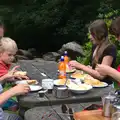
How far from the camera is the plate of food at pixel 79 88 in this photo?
303 centimetres

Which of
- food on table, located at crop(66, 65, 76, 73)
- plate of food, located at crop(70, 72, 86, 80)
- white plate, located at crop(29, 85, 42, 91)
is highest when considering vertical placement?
food on table, located at crop(66, 65, 76, 73)

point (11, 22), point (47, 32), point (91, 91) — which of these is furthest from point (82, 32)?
point (91, 91)

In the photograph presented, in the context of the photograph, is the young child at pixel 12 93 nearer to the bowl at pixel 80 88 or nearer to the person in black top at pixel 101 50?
the bowl at pixel 80 88

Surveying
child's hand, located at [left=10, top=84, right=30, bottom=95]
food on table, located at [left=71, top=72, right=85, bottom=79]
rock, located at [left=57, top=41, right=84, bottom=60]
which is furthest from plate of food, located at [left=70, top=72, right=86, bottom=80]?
rock, located at [left=57, top=41, right=84, bottom=60]

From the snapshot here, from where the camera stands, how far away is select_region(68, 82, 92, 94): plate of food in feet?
9.94

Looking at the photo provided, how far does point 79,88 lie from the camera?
3.07m

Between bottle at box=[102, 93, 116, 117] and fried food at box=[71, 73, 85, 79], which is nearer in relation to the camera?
bottle at box=[102, 93, 116, 117]

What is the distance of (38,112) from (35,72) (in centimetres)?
139

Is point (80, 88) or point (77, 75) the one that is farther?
point (77, 75)

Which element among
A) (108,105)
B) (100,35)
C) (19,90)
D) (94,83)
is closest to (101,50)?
(100,35)

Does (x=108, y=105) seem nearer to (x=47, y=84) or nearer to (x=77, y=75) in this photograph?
(x=47, y=84)

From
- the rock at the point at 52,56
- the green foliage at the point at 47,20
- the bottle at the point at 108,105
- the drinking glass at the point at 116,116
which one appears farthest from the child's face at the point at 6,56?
the green foliage at the point at 47,20

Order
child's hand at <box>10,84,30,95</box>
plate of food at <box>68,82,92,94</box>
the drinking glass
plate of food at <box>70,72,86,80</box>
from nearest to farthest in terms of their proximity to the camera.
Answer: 1. the drinking glass
2. child's hand at <box>10,84,30,95</box>
3. plate of food at <box>68,82,92,94</box>
4. plate of food at <box>70,72,86,80</box>

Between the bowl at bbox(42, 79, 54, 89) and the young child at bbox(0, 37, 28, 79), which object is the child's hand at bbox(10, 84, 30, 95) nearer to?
the bowl at bbox(42, 79, 54, 89)
